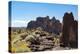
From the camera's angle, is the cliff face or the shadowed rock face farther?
the shadowed rock face

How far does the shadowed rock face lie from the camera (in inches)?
75.7

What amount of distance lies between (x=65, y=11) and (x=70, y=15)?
7cm

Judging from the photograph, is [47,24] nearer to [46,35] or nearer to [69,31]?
[46,35]

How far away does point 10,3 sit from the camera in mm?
1729

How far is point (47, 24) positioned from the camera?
6.09ft

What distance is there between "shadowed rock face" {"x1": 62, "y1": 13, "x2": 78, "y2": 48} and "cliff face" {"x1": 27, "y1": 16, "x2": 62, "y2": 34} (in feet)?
0.24

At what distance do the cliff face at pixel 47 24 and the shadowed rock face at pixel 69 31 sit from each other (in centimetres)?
7

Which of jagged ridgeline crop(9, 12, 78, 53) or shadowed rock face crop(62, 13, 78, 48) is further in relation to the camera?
shadowed rock face crop(62, 13, 78, 48)

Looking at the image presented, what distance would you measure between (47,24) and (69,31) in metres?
0.27

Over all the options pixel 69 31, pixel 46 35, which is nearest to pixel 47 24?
pixel 46 35

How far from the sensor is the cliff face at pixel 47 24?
1806 millimetres

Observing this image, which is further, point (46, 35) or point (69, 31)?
point (69, 31)

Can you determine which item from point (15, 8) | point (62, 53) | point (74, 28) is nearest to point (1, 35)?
point (15, 8)

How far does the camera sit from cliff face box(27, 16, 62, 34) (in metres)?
1.81
